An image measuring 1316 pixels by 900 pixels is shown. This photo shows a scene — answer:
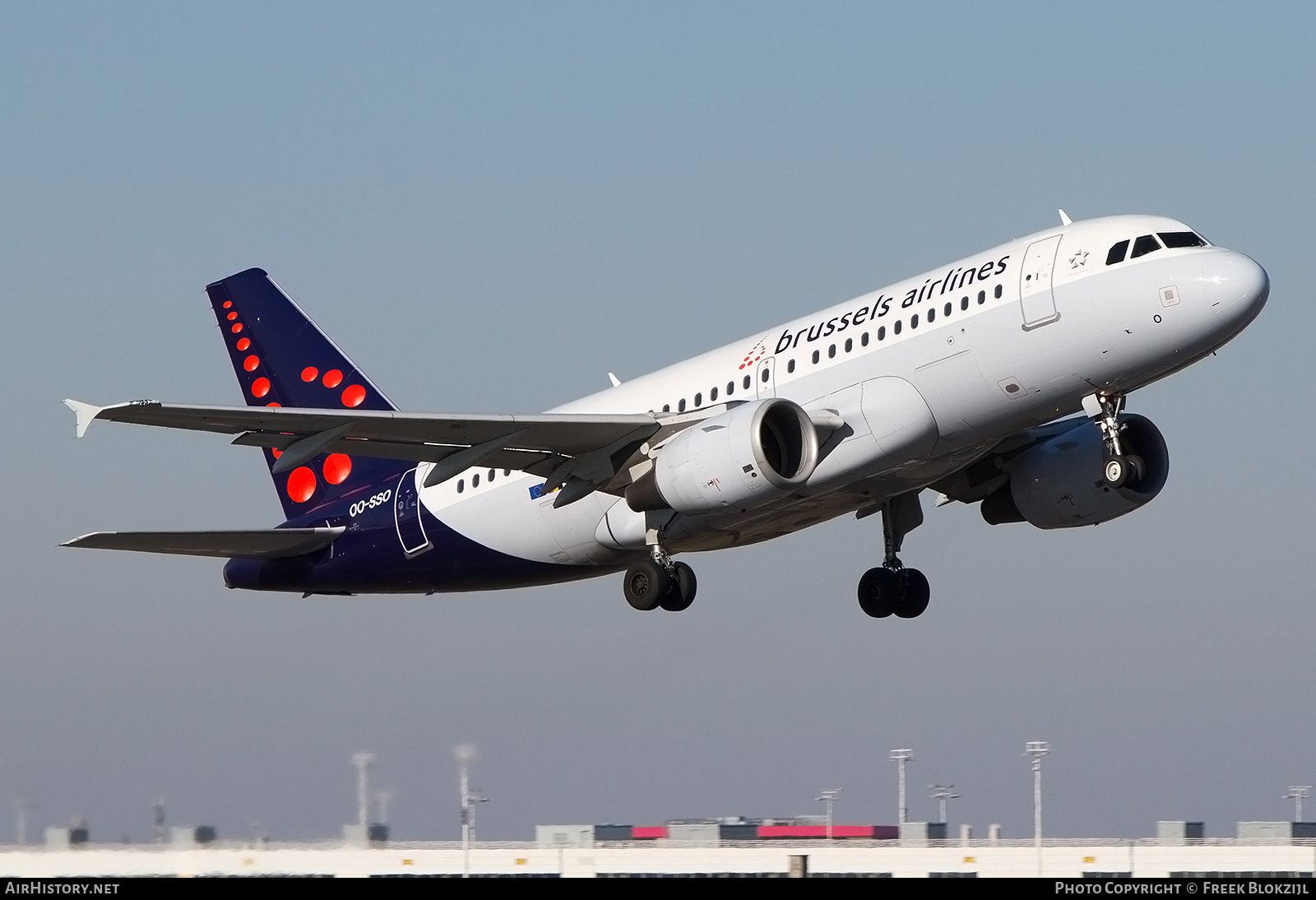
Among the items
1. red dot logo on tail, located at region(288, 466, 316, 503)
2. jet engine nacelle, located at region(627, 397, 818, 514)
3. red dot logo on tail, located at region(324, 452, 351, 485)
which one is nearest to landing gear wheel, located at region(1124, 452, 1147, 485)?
jet engine nacelle, located at region(627, 397, 818, 514)

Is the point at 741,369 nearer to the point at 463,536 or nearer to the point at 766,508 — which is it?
the point at 766,508

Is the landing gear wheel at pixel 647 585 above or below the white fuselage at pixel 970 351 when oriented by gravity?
below

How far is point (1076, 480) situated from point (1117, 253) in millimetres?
6444

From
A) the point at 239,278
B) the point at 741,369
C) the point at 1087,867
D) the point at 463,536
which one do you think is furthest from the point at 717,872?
the point at 239,278

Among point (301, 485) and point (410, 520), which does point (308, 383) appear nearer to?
point (301, 485)

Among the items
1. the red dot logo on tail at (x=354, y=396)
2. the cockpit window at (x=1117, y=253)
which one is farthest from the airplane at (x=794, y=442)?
the red dot logo on tail at (x=354, y=396)

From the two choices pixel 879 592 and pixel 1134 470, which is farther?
pixel 879 592

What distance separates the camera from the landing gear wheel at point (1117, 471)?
105 feet

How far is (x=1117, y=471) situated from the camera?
105ft

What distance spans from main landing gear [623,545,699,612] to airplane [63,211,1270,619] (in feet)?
0.15

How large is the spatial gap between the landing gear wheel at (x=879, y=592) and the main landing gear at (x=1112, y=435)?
22.5 ft

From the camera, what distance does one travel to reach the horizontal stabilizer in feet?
118

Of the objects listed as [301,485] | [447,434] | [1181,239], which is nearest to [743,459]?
[447,434]

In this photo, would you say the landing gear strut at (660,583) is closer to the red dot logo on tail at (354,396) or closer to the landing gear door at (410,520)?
the landing gear door at (410,520)
